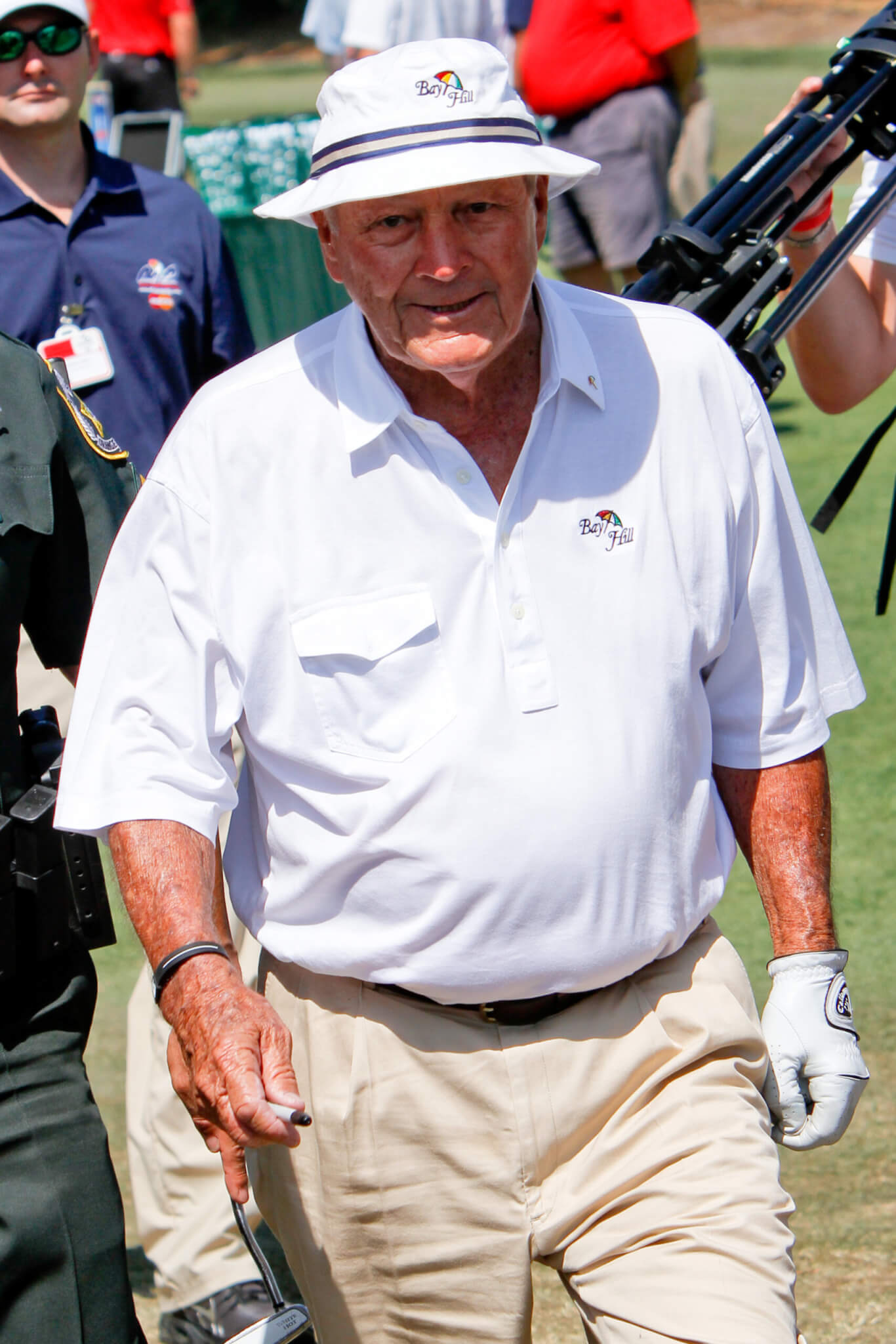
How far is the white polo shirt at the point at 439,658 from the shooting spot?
7.59 feet

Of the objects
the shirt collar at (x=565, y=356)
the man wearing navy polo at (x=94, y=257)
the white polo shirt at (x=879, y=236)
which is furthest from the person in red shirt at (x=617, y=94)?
the shirt collar at (x=565, y=356)

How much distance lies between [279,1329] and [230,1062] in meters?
0.39

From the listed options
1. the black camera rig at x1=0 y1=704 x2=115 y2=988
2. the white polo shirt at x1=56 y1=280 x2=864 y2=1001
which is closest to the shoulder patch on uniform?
the white polo shirt at x1=56 y1=280 x2=864 y2=1001

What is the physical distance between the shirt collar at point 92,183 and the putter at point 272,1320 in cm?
253

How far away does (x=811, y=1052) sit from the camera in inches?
101

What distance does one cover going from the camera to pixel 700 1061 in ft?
8.12

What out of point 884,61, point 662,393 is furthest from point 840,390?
point 662,393

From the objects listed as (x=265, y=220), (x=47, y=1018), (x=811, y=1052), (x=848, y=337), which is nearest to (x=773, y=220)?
(x=848, y=337)

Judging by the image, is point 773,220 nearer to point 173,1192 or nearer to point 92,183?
point 92,183

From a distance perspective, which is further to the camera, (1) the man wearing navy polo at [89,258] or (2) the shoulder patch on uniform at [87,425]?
(1) the man wearing navy polo at [89,258]

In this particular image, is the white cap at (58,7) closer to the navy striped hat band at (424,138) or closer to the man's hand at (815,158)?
the man's hand at (815,158)

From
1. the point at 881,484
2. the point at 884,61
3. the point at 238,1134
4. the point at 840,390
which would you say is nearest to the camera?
the point at 238,1134

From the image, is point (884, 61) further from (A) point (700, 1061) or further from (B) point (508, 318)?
(A) point (700, 1061)

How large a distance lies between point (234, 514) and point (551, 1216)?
1.05 m
